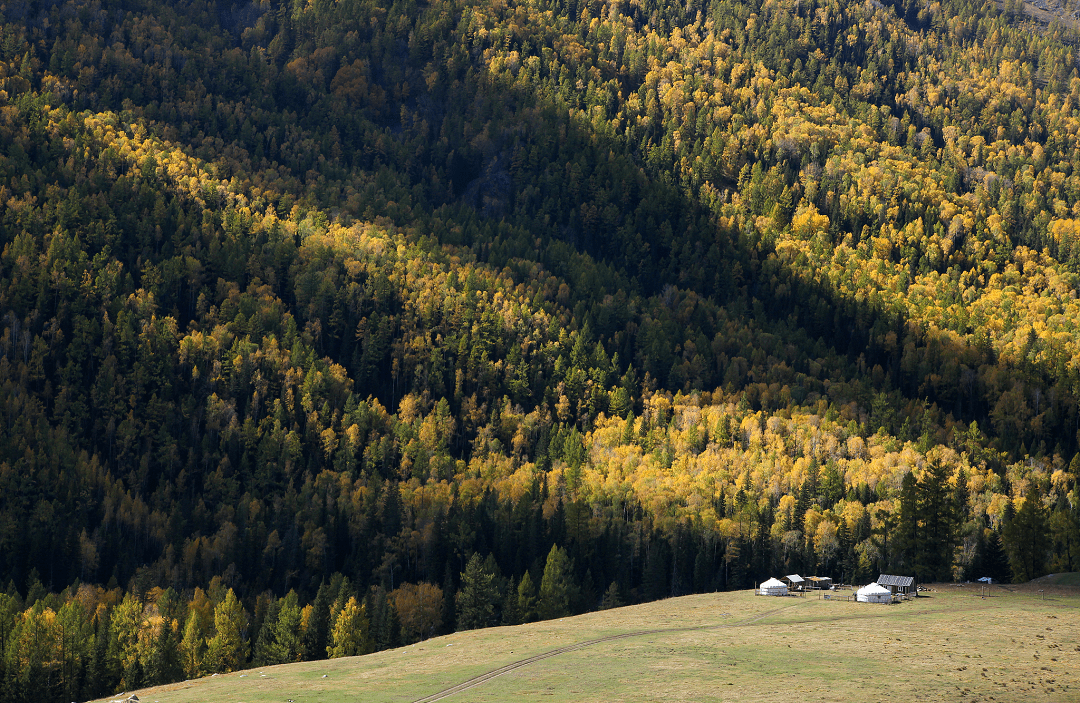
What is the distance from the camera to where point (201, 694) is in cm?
11050

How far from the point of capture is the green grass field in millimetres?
99188

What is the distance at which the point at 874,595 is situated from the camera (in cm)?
14538

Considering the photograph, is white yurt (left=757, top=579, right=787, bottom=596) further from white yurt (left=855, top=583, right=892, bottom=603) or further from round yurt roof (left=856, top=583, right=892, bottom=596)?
round yurt roof (left=856, top=583, right=892, bottom=596)

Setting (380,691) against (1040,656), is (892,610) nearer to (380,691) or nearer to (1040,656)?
(1040,656)

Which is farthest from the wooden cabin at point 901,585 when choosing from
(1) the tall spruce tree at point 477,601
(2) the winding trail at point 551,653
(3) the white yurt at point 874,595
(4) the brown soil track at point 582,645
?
(1) the tall spruce tree at point 477,601

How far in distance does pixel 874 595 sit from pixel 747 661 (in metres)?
41.3

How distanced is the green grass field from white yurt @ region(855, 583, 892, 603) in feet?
9.46

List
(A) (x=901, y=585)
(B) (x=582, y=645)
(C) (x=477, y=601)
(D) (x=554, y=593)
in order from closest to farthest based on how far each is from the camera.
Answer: (B) (x=582, y=645) < (A) (x=901, y=585) < (C) (x=477, y=601) < (D) (x=554, y=593)

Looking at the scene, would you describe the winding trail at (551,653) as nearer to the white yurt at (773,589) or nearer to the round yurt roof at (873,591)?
the round yurt roof at (873,591)

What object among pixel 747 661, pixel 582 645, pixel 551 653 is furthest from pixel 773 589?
pixel 747 661

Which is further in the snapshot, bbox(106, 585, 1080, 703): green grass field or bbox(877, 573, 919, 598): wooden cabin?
bbox(877, 573, 919, 598): wooden cabin

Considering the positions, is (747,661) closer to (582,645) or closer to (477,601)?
(582,645)

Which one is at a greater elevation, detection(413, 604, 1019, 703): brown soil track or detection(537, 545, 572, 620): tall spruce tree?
detection(413, 604, 1019, 703): brown soil track

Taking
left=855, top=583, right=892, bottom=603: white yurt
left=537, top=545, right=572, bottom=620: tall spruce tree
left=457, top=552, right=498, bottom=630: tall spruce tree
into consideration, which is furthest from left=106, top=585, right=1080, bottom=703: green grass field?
left=537, top=545, right=572, bottom=620: tall spruce tree
